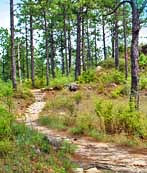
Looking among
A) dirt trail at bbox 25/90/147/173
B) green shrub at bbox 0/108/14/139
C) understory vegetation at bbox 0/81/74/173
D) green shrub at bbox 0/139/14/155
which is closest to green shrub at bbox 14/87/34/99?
dirt trail at bbox 25/90/147/173

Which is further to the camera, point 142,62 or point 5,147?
point 142,62

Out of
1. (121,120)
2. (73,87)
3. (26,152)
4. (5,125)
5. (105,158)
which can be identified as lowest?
(105,158)

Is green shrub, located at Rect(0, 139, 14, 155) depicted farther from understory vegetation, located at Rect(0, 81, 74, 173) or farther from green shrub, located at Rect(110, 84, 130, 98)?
green shrub, located at Rect(110, 84, 130, 98)

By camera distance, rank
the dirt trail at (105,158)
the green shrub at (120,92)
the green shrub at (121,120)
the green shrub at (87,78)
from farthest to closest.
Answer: the green shrub at (87,78), the green shrub at (120,92), the green shrub at (121,120), the dirt trail at (105,158)

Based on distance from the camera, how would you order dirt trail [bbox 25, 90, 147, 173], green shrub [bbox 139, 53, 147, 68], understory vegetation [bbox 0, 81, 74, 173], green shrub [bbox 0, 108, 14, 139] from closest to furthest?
1. understory vegetation [bbox 0, 81, 74, 173]
2. dirt trail [bbox 25, 90, 147, 173]
3. green shrub [bbox 0, 108, 14, 139]
4. green shrub [bbox 139, 53, 147, 68]

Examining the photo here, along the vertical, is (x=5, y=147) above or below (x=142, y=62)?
below

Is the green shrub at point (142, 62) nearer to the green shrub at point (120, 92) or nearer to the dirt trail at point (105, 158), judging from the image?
the green shrub at point (120, 92)

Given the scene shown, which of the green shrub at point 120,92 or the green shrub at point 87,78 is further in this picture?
the green shrub at point 87,78

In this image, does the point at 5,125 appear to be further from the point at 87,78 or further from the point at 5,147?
the point at 87,78

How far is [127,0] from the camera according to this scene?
13.8m

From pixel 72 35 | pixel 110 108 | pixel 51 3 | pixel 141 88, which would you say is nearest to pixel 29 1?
pixel 51 3

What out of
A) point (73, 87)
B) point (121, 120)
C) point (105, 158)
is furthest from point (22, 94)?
point (105, 158)

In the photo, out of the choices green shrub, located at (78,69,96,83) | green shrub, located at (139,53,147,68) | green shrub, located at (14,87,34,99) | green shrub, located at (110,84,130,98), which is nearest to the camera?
green shrub, located at (14,87,34,99)

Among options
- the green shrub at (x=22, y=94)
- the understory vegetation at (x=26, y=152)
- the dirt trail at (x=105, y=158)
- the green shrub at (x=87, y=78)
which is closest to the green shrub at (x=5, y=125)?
the understory vegetation at (x=26, y=152)
